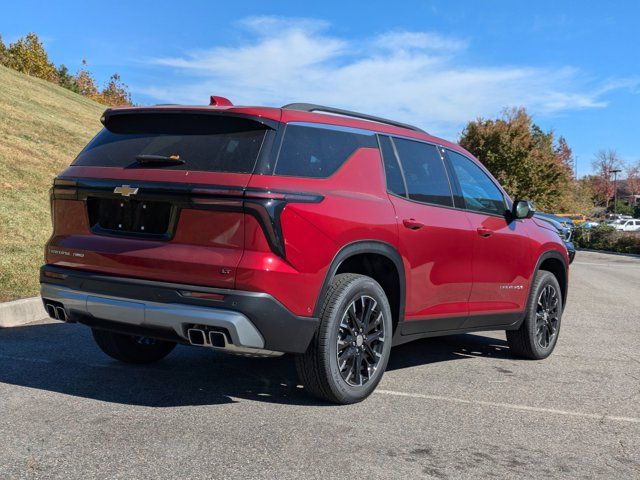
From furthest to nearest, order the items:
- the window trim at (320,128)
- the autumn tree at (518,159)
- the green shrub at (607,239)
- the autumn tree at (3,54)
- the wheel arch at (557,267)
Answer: the autumn tree at (3,54)
the autumn tree at (518,159)
the green shrub at (607,239)
the wheel arch at (557,267)
the window trim at (320,128)

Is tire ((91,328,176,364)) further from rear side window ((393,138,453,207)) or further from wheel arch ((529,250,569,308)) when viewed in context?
wheel arch ((529,250,569,308))

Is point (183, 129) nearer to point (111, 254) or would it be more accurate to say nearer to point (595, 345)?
point (111, 254)

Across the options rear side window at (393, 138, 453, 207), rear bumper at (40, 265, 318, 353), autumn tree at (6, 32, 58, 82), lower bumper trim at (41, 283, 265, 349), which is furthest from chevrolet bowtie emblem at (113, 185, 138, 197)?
autumn tree at (6, 32, 58, 82)

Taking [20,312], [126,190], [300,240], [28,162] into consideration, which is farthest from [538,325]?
[28,162]

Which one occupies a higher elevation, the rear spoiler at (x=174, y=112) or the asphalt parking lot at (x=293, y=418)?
the rear spoiler at (x=174, y=112)

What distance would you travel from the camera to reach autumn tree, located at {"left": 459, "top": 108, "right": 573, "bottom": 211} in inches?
1832

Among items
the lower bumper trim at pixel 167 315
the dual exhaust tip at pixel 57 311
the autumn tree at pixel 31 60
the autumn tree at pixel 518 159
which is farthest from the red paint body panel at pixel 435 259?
the autumn tree at pixel 31 60

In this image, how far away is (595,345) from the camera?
7602mm

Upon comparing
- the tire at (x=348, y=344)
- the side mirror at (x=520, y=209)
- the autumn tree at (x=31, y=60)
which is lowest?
the tire at (x=348, y=344)

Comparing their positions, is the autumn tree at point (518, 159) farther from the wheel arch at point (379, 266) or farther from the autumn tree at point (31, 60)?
the wheel arch at point (379, 266)

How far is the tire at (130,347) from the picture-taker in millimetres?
5473

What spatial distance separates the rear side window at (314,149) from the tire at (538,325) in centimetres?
262

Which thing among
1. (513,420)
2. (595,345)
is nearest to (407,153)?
(513,420)

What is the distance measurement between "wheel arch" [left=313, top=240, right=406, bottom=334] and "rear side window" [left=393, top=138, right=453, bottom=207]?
569 mm
